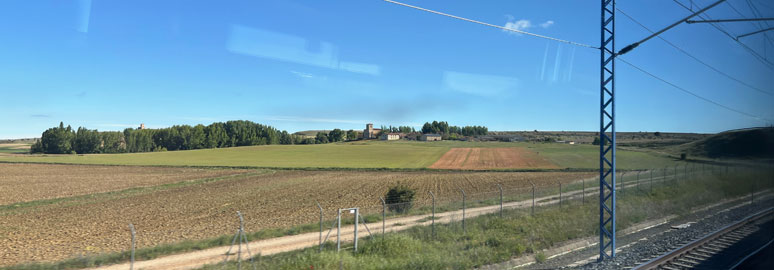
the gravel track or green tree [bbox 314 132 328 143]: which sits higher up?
green tree [bbox 314 132 328 143]

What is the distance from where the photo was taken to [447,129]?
17075 cm

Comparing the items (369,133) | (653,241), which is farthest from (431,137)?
(653,241)

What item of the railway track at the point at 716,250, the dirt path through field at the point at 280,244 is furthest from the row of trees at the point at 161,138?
the railway track at the point at 716,250

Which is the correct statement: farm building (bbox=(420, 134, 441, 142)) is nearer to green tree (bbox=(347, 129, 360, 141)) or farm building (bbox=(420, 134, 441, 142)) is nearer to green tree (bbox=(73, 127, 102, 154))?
green tree (bbox=(347, 129, 360, 141))

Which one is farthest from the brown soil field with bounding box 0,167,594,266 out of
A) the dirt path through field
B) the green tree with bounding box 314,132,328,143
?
the green tree with bounding box 314,132,328,143

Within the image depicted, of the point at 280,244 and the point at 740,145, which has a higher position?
the point at 740,145

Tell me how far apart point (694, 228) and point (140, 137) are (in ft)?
451

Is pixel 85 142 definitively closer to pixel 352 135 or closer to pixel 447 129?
pixel 352 135

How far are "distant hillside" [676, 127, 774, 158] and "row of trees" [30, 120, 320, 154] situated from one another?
129 metres

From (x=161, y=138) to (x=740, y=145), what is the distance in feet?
472

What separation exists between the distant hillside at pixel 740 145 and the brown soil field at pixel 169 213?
16.9m

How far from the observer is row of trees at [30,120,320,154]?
103 metres

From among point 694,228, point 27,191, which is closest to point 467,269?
point 694,228

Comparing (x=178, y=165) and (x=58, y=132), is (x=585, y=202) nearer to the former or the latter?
(x=178, y=165)
